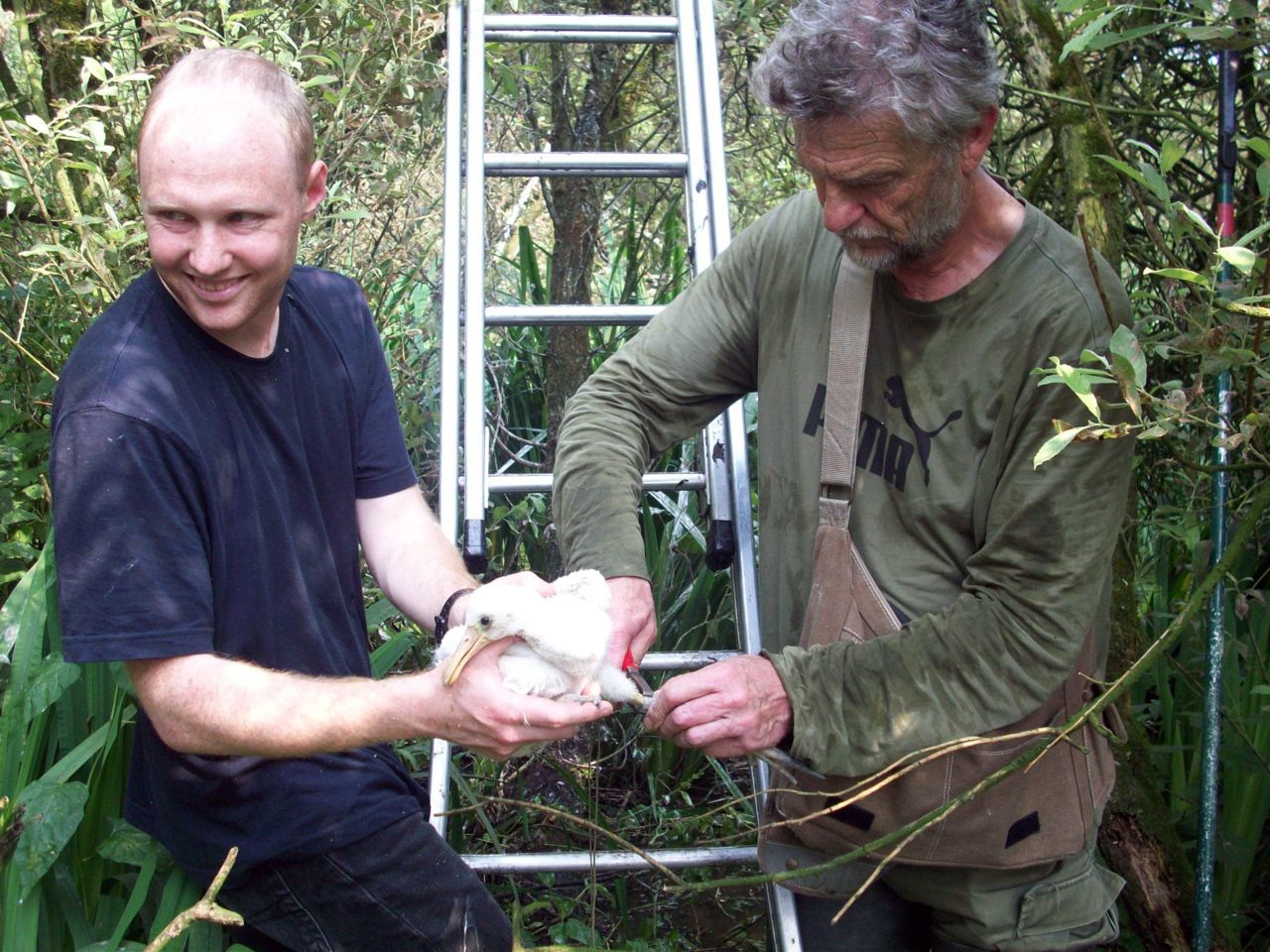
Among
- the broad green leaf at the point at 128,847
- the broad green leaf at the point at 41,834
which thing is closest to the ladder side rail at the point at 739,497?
the broad green leaf at the point at 128,847

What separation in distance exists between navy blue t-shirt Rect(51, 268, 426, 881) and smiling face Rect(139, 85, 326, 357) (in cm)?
8

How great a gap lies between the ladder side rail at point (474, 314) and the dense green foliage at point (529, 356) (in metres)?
0.32

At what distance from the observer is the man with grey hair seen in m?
2.22

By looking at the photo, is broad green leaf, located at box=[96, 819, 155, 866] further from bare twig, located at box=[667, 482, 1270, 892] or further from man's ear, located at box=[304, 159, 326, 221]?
man's ear, located at box=[304, 159, 326, 221]

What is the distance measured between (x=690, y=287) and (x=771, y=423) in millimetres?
379

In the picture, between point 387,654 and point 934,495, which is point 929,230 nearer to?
point 934,495

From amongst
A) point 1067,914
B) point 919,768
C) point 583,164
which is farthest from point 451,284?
point 1067,914

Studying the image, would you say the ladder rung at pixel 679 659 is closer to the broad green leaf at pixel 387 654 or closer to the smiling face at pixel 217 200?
the broad green leaf at pixel 387 654

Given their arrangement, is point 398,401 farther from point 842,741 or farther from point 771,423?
point 842,741

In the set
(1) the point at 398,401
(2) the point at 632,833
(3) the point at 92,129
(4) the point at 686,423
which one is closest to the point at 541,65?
(1) the point at 398,401

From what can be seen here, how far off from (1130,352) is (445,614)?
50.8 inches

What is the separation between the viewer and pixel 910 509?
2.39 m

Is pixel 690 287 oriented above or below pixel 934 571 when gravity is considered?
above

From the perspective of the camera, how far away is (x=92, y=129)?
3.10 meters
